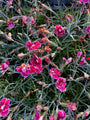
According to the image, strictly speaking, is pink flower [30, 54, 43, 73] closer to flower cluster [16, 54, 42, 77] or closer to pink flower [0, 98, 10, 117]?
flower cluster [16, 54, 42, 77]

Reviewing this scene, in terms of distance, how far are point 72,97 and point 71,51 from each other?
0.49 metres

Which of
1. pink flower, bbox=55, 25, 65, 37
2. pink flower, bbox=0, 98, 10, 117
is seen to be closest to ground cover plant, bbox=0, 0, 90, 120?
pink flower, bbox=55, 25, 65, 37

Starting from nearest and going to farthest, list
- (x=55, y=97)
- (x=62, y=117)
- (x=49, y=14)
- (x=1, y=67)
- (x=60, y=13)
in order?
(x=62, y=117), (x=1, y=67), (x=55, y=97), (x=60, y=13), (x=49, y=14)

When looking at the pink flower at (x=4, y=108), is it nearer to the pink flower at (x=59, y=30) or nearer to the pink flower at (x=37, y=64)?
the pink flower at (x=37, y=64)

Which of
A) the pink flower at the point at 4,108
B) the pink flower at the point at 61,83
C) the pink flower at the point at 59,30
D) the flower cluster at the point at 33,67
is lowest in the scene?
the pink flower at the point at 4,108

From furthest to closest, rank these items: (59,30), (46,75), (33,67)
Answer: (46,75), (59,30), (33,67)

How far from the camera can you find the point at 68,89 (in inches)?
63.7

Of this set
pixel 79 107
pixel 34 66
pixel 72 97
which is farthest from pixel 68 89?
pixel 34 66

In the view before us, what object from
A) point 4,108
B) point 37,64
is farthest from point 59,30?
point 4,108

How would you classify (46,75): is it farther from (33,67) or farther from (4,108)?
(4,108)

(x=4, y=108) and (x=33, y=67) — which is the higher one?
(x=33, y=67)

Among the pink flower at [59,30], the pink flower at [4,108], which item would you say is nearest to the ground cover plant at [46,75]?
the pink flower at [59,30]

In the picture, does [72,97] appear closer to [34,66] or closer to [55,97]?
[55,97]

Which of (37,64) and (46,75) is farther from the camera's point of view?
(46,75)
